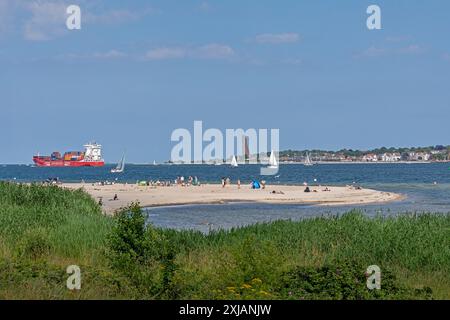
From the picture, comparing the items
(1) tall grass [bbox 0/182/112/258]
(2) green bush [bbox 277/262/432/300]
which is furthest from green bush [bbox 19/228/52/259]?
(2) green bush [bbox 277/262/432/300]

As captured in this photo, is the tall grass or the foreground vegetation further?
the tall grass

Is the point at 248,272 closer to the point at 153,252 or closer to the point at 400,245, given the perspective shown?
the point at 153,252

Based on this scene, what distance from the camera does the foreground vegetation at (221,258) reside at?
1139 cm

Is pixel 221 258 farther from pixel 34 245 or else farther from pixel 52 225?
pixel 52 225

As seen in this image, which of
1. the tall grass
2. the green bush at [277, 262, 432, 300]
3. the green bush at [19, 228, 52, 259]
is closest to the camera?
the green bush at [277, 262, 432, 300]

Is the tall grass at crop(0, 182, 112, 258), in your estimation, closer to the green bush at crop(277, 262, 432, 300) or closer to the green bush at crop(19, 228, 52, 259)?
the green bush at crop(19, 228, 52, 259)

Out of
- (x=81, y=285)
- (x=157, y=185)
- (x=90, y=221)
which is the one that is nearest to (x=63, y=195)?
(x=90, y=221)

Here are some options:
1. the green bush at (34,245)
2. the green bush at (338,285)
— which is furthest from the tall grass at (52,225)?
the green bush at (338,285)

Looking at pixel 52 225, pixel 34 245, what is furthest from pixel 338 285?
pixel 52 225

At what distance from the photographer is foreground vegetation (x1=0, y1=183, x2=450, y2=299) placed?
1139 centimetres

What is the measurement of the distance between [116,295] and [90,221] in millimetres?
12380

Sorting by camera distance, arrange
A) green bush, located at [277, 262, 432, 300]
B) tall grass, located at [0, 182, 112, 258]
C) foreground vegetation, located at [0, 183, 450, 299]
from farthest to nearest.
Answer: tall grass, located at [0, 182, 112, 258] < green bush, located at [277, 262, 432, 300] < foreground vegetation, located at [0, 183, 450, 299]

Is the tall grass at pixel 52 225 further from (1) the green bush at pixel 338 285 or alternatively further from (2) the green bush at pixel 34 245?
(1) the green bush at pixel 338 285

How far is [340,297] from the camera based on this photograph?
451 inches
